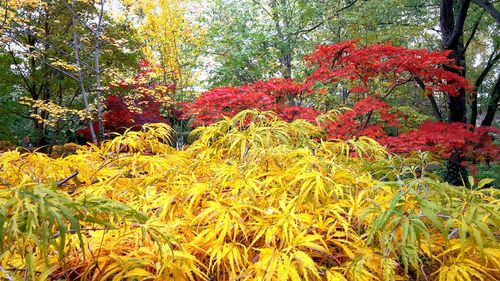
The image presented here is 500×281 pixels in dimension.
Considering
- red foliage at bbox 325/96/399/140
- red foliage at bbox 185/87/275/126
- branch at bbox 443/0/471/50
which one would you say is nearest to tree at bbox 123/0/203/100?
red foliage at bbox 185/87/275/126

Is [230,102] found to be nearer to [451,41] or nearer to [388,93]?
[388,93]

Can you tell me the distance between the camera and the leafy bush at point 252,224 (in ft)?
2.64

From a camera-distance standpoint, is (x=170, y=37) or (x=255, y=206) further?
(x=170, y=37)

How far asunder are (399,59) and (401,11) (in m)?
4.03

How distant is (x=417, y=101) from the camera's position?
34.9ft

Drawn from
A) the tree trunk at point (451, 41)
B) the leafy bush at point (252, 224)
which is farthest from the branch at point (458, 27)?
the leafy bush at point (252, 224)

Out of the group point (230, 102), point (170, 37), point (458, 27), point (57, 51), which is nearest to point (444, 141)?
Result: point (458, 27)

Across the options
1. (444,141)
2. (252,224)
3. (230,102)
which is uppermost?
Result: (230,102)

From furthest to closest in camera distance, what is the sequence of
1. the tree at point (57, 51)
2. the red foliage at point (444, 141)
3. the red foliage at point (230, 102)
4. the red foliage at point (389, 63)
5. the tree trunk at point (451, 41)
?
the tree at point (57, 51) < the tree trunk at point (451, 41) < the red foliage at point (230, 102) < the red foliage at point (389, 63) < the red foliage at point (444, 141)

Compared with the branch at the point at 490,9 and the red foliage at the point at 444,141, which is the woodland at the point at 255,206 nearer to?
the red foliage at the point at 444,141

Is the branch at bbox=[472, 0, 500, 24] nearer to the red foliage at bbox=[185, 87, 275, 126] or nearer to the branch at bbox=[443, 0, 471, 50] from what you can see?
the branch at bbox=[443, 0, 471, 50]

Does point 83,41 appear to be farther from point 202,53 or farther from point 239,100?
point 239,100

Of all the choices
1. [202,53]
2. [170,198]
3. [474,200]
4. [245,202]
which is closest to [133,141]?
[170,198]

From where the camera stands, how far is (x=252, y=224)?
1063 millimetres
